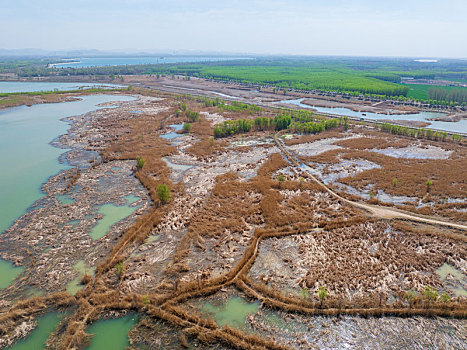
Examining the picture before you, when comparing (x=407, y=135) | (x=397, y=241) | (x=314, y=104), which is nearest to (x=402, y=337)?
(x=397, y=241)

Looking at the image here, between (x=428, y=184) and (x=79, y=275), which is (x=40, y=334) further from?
(x=428, y=184)

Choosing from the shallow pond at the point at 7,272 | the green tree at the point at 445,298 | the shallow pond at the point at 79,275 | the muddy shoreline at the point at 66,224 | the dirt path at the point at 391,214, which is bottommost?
the shallow pond at the point at 7,272

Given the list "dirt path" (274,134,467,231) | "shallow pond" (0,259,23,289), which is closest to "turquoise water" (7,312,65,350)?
"shallow pond" (0,259,23,289)

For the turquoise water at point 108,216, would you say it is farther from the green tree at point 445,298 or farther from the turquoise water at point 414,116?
the turquoise water at point 414,116

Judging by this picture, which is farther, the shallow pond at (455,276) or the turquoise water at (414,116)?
the turquoise water at (414,116)

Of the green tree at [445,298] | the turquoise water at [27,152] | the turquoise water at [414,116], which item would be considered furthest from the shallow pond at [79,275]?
the turquoise water at [414,116]

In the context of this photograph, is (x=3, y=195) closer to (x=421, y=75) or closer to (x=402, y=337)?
(x=402, y=337)
